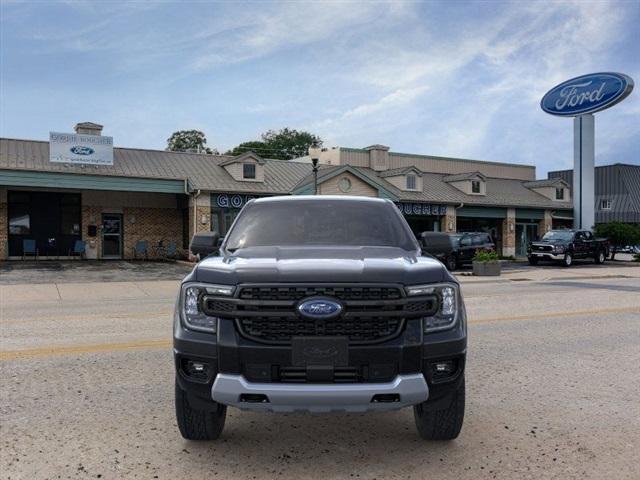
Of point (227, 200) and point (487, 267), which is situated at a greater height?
point (227, 200)

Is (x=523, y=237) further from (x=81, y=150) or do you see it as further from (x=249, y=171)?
(x=81, y=150)

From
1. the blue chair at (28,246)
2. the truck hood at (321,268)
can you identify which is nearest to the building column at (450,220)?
the blue chair at (28,246)

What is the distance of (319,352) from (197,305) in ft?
2.76

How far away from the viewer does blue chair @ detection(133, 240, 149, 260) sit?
29750 millimetres

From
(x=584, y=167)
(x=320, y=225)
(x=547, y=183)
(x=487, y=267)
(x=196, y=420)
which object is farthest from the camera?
(x=547, y=183)

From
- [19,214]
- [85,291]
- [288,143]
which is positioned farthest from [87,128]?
[288,143]

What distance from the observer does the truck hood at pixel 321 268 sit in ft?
11.6

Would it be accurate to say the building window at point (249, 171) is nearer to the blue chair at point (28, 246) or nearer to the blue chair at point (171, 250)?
the blue chair at point (171, 250)

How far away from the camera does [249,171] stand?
30812 millimetres

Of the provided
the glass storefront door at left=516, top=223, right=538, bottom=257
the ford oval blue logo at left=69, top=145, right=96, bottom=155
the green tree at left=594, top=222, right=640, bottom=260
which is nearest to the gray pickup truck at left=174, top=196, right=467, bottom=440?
the ford oval blue logo at left=69, top=145, right=96, bottom=155

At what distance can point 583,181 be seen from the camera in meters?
37.1

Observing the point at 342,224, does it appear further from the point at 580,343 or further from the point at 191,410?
the point at 580,343

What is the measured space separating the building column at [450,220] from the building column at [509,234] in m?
4.85

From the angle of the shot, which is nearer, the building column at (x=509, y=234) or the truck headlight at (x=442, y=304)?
the truck headlight at (x=442, y=304)
